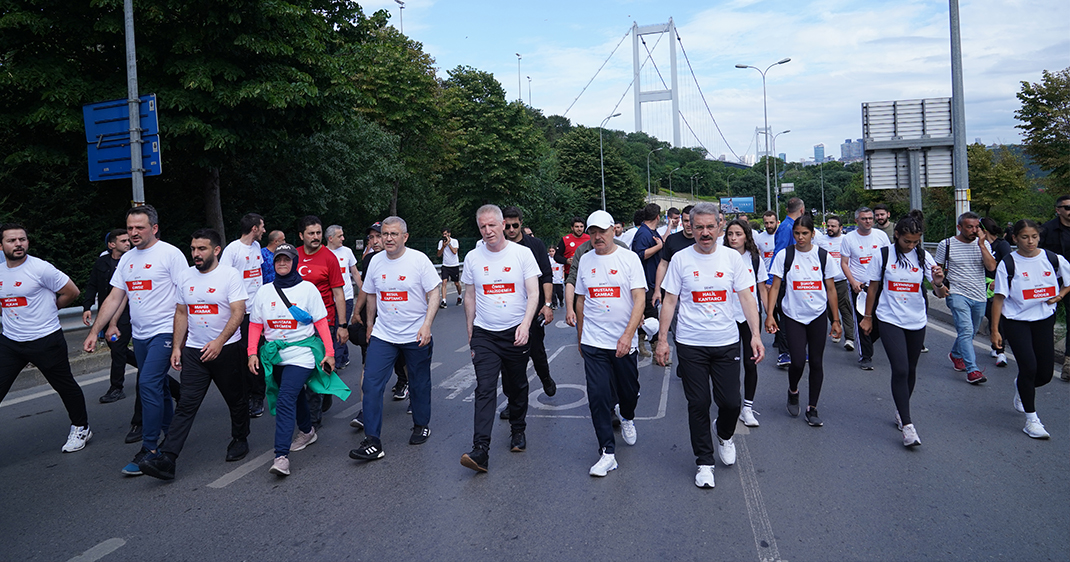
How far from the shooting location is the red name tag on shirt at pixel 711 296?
4.75 m

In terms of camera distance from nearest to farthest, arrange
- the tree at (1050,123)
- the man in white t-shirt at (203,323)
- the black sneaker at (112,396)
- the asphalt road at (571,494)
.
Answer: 1. the asphalt road at (571,494)
2. the man in white t-shirt at (203,323)
3. the black sneaker at (112,396)
4. the tree at (1050,123)

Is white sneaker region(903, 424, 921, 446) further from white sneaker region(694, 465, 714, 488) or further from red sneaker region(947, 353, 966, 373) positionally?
red sneaker region(947, 353, 966, 373)

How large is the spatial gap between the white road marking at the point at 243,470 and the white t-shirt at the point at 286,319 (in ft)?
2.67

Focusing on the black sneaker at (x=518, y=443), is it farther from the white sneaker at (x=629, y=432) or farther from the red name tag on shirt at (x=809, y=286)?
the red name tag on shirt at (x=809, y=286)

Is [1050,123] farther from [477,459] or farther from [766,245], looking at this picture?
[477,459]

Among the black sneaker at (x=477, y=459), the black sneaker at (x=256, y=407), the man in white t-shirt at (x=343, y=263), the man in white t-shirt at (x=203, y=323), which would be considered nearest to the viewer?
the black sneaker at (x=477, y=459)

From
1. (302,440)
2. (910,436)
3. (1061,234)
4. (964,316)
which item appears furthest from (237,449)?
(1061,234)

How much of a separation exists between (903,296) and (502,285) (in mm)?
3156

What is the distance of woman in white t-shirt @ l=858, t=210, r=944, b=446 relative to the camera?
5434 mm

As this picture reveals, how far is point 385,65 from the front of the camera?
3077 centimetres

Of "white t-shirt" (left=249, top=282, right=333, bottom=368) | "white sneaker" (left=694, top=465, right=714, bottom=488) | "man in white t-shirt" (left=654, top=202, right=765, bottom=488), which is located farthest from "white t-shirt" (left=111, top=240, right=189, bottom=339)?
"white sneaker" (left=694, top=465, right=714, bottom=488)

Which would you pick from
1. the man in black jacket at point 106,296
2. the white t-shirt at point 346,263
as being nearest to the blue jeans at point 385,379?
the man in black jacket at point 106,296

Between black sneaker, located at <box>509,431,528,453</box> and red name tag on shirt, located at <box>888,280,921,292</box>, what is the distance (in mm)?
3168

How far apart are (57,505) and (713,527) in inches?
162
